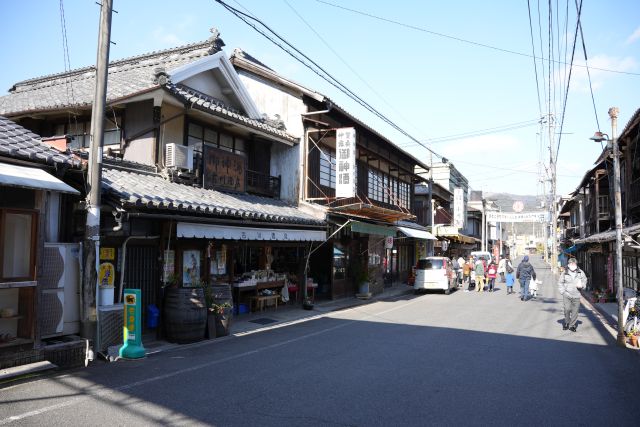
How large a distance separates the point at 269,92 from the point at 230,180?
226 inches

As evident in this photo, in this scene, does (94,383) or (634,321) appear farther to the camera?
(634,321)

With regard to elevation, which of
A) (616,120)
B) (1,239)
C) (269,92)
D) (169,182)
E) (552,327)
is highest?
(269,92)

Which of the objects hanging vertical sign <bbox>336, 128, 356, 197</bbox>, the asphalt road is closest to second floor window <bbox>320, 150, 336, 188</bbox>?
hanging vertical sign <bbox>336, 128, 356, 197</bbox>

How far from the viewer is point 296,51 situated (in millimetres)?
11164

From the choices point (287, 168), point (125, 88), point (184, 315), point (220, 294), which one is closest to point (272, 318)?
point (220, 294)

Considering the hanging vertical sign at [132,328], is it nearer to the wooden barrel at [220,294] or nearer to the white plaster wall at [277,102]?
the wooden barrel at [220,294]

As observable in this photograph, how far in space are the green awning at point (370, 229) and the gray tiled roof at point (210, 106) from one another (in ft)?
13.3

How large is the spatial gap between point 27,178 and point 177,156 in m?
5.34

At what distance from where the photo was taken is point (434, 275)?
76.8 feet

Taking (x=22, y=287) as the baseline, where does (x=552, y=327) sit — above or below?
below

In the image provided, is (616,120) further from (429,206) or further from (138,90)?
(429,206)

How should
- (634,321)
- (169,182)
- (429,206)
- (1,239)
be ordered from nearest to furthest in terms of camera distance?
1. (1,239)
2. (634,321)
3. (169,182)
4. (429,206)

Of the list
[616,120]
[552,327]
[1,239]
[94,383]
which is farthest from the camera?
[552,327]

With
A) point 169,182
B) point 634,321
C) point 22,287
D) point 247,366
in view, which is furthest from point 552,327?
point 22,287
